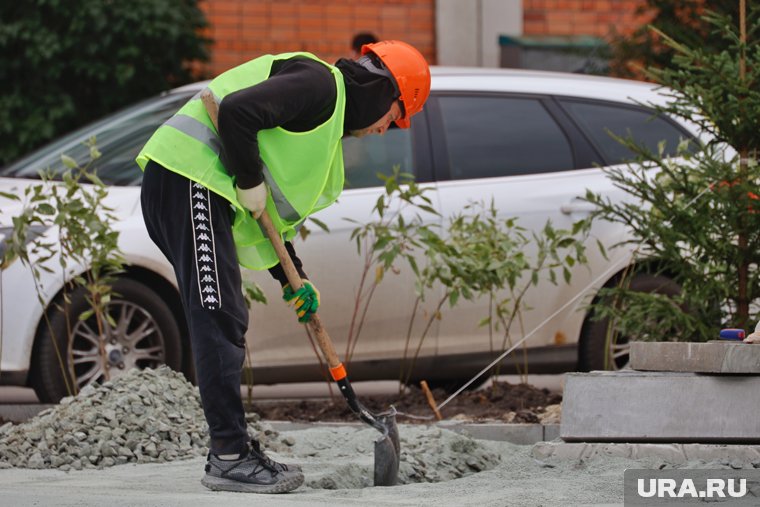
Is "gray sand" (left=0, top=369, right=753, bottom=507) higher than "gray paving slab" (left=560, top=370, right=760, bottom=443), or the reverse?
"gray paving slab" (left=560, top=370, right=760, bottom=443)

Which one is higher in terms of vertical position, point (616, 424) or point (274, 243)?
point (274, 243)

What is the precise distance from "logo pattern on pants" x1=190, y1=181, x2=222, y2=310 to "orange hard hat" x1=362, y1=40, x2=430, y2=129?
80cm

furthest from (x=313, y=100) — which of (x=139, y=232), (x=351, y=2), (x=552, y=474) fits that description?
(x=351, y=2)

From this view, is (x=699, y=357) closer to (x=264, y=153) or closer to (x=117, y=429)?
(x=264, y=153)

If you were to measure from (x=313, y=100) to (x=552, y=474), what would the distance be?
5.22 ft

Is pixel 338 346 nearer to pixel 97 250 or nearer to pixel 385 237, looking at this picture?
pixel 385 237

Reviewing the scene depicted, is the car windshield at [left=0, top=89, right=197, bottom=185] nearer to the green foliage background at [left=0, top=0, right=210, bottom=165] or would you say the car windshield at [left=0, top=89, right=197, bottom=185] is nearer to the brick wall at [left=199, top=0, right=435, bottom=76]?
the green foliage background at [left=0, top=0, right=210, bottom=165]

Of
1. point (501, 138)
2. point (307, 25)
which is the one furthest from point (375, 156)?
point (307, 25)

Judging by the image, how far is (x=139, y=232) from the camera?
7.57 metres

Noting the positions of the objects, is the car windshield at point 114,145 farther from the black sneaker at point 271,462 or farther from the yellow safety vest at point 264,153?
the black sneaker at point 271,462

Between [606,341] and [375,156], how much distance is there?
5.22 feet

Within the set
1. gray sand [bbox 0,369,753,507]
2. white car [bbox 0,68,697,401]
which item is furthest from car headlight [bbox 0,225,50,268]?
gray sand [bbox 0,369,753,507]

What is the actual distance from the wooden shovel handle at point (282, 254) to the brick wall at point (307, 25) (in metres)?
8.11

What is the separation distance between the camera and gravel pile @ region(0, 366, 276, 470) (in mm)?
5891
